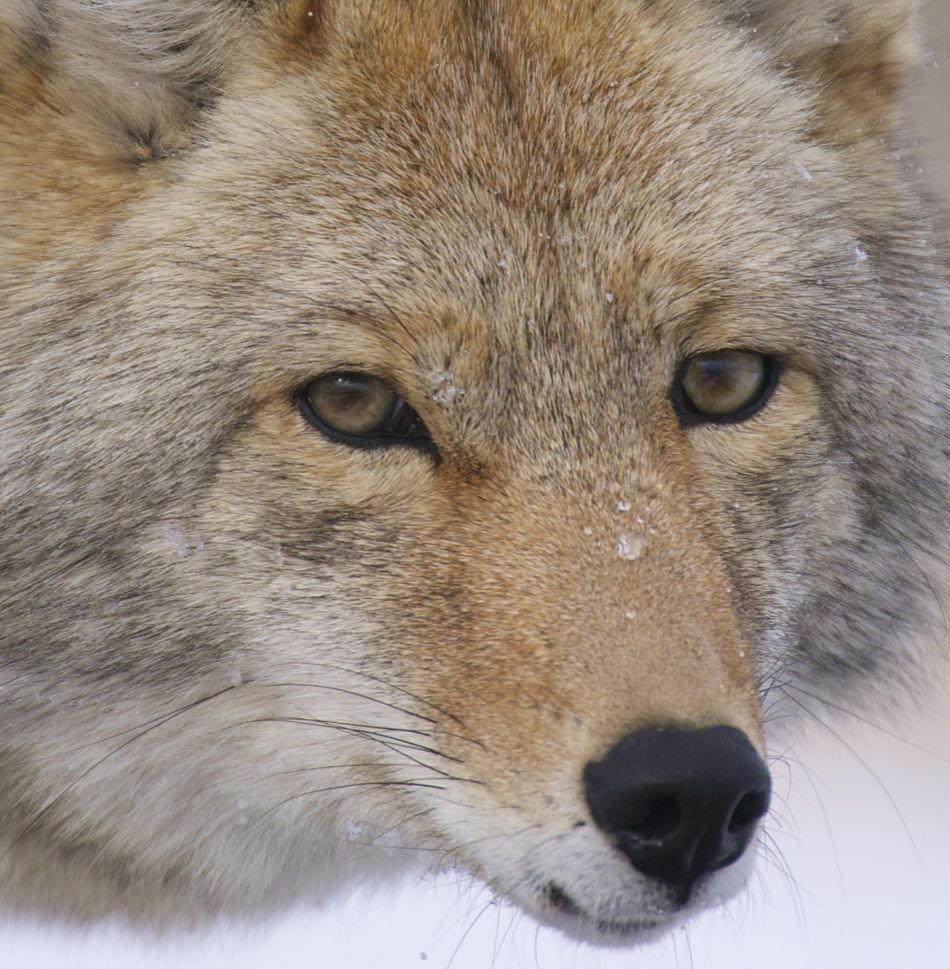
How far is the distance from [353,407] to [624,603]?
67 centimetres

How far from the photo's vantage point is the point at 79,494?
2545mm

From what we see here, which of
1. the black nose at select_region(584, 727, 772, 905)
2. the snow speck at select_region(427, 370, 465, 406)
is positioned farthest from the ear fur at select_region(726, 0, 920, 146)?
the black nose at select_region(584, 727, 772, 905)

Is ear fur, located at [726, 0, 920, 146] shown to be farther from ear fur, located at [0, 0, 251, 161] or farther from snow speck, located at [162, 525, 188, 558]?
snow speck, located at [162, 525, 188, 558]

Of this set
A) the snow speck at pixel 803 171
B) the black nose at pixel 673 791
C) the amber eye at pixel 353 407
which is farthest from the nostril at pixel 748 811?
the snow speck at pixel 803 171

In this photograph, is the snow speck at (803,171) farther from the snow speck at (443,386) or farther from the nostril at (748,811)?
the nostril at (748,811)

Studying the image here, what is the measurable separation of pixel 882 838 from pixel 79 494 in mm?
4820

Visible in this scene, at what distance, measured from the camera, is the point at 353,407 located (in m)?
2.49

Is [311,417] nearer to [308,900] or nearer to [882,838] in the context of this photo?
[308,900]

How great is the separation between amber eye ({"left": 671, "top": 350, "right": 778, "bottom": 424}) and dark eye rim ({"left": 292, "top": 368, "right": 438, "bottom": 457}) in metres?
0.55

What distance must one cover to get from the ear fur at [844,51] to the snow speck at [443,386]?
1.21m

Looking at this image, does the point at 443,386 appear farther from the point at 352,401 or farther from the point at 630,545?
the point at 630,545

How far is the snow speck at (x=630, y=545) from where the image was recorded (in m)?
2.34

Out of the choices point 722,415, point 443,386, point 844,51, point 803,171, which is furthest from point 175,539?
point 844,51

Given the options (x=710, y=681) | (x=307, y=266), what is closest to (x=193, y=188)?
(x=307, y=266)
